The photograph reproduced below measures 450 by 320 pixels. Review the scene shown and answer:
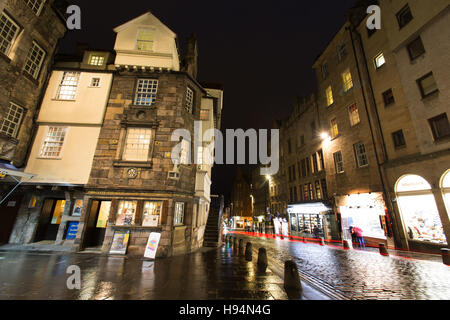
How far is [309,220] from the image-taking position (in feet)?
75.9

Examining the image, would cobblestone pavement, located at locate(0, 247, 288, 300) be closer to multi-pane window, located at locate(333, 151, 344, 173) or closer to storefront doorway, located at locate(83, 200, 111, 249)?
storefront doorway, located at locate(83, 200, 111, 249)

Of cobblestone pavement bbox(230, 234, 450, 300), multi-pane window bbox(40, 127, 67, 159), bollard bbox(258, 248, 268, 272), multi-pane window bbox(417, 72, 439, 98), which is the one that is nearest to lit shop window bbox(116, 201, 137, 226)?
multi-pane window bbox(40, 127, 67, 159)

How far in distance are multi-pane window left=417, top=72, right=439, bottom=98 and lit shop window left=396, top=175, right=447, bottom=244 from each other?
5913 mm

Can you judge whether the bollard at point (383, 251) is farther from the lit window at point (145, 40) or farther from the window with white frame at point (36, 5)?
the window with white frame at point (36, 5)

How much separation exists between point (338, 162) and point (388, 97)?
7.11 m

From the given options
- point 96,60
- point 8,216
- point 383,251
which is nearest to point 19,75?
point 96,60

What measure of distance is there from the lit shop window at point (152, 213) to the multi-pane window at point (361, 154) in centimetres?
1781

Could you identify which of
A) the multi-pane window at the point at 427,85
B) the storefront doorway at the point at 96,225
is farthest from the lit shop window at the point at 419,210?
the storefront doorway at the point at 96,225

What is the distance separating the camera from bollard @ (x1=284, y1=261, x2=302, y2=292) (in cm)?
529

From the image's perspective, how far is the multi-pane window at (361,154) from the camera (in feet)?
54.2

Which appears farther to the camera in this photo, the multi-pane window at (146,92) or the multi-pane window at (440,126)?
the multi-pane window at (146,92)
